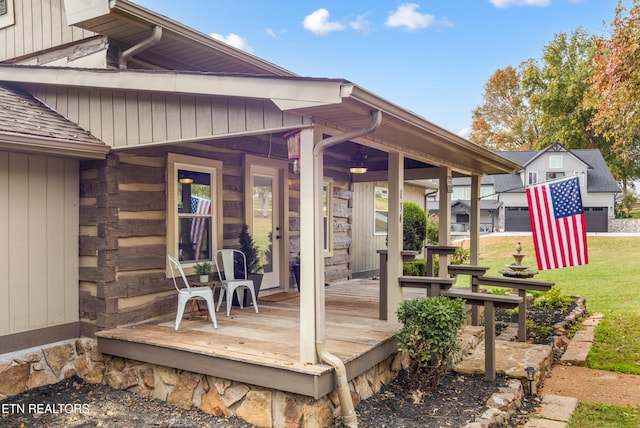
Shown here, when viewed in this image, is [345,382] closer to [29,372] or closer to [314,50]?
[29,372]

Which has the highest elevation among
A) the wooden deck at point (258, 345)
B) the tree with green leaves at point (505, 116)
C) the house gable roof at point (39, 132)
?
the tree with green leaves at point (505, 116)

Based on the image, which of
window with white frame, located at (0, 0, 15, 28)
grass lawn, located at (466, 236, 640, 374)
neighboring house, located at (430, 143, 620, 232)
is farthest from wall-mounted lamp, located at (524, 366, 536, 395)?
neighboring house, located at (430, 143, 620, 232)

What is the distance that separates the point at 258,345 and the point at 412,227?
23.1ft

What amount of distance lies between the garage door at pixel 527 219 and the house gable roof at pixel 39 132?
29.1 m

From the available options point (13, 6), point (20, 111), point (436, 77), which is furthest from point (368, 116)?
point (436, 77)

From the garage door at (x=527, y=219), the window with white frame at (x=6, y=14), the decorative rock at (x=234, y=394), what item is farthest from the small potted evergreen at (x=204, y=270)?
the garage door at (x=527, y=219)

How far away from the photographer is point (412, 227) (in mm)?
10484

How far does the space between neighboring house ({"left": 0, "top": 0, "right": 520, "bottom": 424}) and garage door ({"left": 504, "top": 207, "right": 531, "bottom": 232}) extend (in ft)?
88.2

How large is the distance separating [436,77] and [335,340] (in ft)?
104

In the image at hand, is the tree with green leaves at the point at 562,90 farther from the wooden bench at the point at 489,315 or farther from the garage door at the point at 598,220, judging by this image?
the wooden bench at the point at 489,315

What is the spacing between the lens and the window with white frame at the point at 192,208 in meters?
5.14

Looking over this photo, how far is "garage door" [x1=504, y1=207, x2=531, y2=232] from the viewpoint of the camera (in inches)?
1203

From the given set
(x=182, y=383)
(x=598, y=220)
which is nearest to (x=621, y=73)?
(x=182, y=383)

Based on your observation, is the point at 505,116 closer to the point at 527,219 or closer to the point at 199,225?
the point at 527,219
